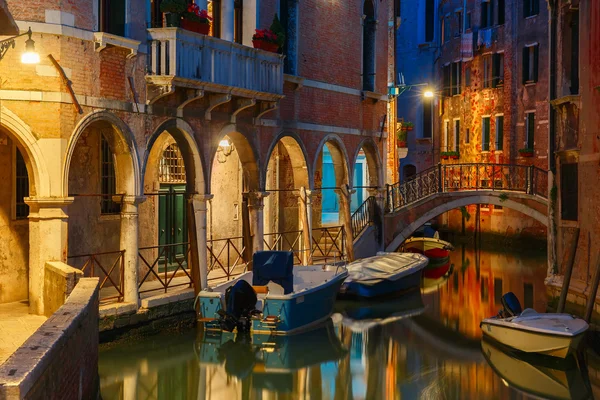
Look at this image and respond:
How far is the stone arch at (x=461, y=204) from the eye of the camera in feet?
70.1

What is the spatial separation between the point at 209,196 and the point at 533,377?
5.58m

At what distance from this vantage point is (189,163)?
46.7 feet

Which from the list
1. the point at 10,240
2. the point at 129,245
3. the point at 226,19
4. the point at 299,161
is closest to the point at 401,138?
the point at 299,161

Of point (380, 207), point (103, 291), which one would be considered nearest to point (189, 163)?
point (103, 291)

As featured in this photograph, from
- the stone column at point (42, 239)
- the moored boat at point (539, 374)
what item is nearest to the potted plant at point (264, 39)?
the stone column at point (42, 239)

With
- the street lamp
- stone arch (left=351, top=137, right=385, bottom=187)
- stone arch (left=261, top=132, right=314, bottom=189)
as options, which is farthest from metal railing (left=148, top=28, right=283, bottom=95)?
stone arch (left=351, top=137, right=385, bottom=187)

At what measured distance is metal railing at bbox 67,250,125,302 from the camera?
12.1 meters

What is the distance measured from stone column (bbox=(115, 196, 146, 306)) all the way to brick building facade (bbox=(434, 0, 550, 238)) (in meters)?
13.9

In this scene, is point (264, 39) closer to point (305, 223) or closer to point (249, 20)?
point (249, 20)

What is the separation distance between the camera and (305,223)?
17.3 meters

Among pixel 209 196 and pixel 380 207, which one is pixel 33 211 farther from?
pixel 380 207

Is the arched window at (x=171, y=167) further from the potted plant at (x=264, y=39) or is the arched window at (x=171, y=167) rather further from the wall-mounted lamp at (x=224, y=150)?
the potted plant at (x=264, y=39)

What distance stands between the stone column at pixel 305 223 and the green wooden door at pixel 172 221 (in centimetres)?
227

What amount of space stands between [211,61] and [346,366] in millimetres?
5033
